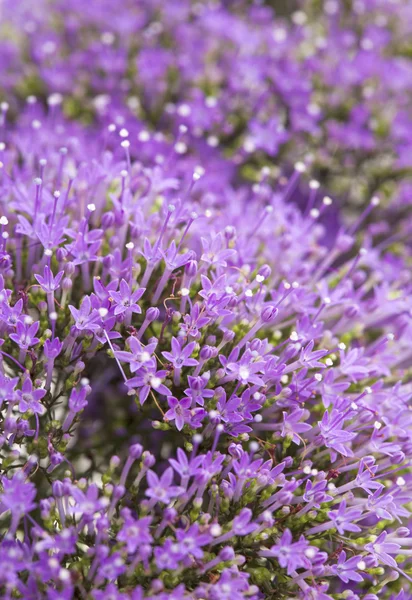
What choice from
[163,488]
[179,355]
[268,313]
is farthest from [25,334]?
[268,313]

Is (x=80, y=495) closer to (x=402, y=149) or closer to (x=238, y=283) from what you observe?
(x=238, y=283)

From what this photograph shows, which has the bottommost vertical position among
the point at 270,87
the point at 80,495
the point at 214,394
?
the point at 80,495

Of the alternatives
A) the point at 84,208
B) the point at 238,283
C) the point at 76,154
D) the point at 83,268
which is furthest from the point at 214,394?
the point at 76,154

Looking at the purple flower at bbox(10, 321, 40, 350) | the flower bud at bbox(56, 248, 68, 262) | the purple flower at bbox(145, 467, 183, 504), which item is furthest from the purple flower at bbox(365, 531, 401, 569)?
the flower bud at bbox(56, 248, 68, 262)

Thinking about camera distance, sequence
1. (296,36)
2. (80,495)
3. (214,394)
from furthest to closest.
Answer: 1. (296,36)
2. (214,394)
3. (80,495)

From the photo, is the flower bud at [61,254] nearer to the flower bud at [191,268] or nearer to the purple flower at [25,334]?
the purple flower at [25,334]

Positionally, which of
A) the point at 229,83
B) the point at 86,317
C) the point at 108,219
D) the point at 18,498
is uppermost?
the point at 229,83

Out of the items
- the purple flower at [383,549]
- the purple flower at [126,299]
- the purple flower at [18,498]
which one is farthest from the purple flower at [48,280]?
the purple flower at [383,549]

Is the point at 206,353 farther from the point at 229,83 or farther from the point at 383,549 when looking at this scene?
the point at 229,83
